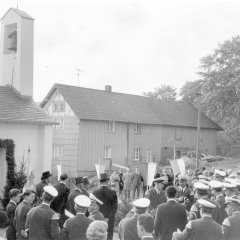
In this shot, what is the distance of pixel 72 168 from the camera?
36.2m

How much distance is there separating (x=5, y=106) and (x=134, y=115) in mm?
23793

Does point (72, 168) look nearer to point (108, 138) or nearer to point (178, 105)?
point (108, 138)

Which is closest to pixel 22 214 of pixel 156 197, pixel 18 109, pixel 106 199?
pixel 106 199

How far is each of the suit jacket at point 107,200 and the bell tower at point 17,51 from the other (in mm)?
12363

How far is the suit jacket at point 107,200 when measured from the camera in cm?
990

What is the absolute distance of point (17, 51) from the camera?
2112 cm

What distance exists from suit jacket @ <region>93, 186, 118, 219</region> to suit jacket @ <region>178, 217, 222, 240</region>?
3678mm

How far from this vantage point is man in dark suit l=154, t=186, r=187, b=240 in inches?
303

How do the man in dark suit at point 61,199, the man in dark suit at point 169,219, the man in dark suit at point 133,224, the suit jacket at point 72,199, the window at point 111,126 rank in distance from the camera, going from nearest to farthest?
1. the man in dark suit at point 133,224
2. the man in dark suit at point 169,219
3. the suit jacket at point 72,199
4. the man in dark suit at point 61,199
5. the window at point 111,126

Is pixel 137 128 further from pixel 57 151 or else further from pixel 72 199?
pixel 72 199

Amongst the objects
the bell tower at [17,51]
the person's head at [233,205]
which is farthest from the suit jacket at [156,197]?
the bell tower at [17,51]

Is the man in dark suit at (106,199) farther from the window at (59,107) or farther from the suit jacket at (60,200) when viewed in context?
the window at (59,107)

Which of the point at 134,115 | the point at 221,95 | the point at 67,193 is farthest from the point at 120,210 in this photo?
the point at 221,95

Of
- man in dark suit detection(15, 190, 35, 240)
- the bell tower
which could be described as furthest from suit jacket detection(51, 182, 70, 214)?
the bell tower
